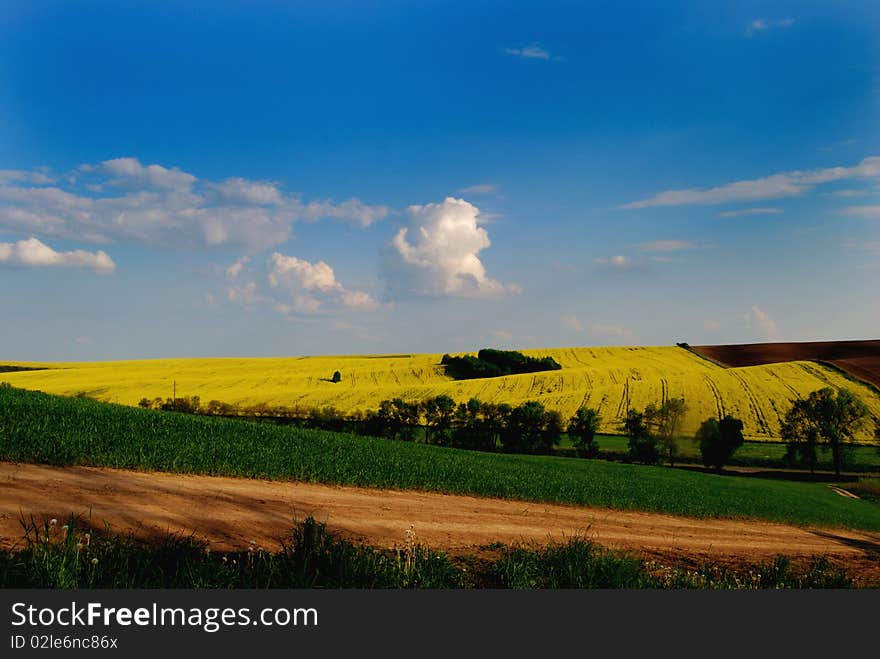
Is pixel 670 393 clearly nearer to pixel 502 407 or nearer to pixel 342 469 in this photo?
pixel 502 407

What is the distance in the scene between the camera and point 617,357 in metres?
108

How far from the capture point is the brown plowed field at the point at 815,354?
80.9 m

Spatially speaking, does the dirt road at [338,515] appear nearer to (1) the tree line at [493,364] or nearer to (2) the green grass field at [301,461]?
(2) the green grass field at [301,461]

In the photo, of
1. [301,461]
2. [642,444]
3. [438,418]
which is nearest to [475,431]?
[438,418]

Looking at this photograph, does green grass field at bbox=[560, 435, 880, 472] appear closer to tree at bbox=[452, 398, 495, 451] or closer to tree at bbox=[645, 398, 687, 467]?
tree at bbox=[645, 398, 687, 467]

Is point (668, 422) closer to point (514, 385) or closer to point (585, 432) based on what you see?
point (585, 432)

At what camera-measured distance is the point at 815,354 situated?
89.9 m

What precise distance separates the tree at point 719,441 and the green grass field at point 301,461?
21560 mm

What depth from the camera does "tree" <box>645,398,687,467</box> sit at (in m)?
59.2

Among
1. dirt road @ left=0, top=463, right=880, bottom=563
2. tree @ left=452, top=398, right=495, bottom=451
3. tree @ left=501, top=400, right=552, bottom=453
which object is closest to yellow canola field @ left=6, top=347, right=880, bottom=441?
tree @ left=501, top=400, right=552, bottom=453

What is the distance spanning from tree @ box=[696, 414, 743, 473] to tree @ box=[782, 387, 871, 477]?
16.5ft

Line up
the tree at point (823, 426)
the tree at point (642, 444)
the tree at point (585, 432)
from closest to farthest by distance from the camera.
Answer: the tree at point (823, 426) < the tree at point (642, 444) < the tree at point (585, 432)

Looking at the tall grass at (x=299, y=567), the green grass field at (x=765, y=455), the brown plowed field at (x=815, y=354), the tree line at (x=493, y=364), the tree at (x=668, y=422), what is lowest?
the green grass field at (x=765, y=455)

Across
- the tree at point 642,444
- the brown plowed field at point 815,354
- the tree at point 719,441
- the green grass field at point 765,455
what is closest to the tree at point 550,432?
the green grass field at point 765,455
